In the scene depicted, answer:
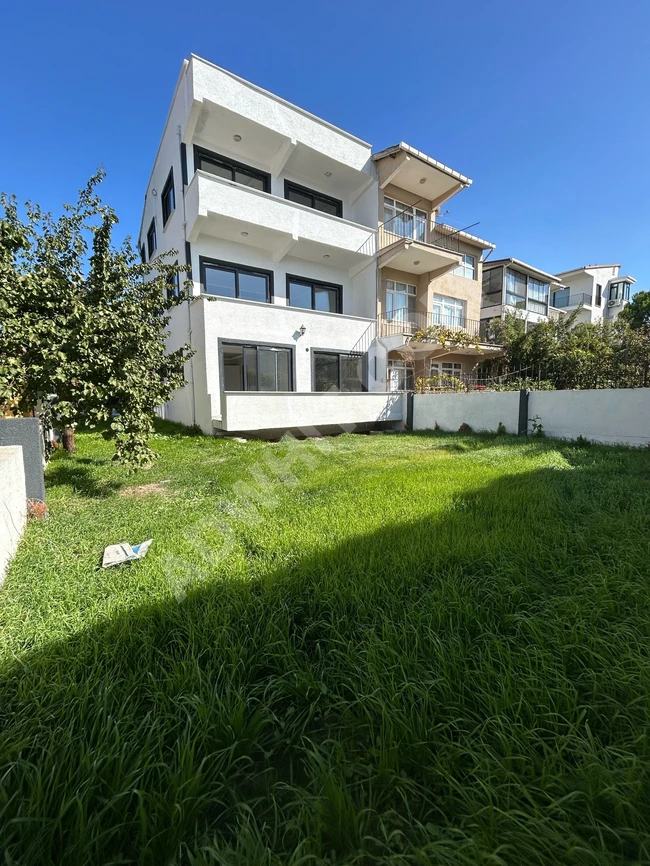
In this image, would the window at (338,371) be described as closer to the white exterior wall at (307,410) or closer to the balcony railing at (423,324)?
the white exterior wall at (307,410)

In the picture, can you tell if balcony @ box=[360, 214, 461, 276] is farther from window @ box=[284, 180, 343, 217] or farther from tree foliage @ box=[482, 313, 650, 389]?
tree foliage @ box=[482, 313, 650, 389]

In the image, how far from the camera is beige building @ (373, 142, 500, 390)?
13.7 meters

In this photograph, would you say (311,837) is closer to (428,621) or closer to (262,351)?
(428,621)

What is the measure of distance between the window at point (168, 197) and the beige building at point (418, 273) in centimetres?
784

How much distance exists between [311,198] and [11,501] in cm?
1470

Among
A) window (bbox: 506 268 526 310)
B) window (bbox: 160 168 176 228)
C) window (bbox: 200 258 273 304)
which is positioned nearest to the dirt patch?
window (bbox: 200 258 273 304)

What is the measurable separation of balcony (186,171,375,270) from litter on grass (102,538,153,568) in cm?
1010

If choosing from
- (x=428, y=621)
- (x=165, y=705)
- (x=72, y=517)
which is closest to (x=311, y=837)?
(x=165, y=705)

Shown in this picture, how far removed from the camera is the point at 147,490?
518 cm

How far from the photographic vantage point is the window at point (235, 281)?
11.2m

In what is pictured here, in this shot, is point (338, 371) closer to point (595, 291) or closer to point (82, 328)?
point (82, 328)

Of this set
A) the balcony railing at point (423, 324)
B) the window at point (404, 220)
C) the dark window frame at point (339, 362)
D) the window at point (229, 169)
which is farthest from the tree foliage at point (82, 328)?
the window at point (404, 220)

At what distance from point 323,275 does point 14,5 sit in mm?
9524

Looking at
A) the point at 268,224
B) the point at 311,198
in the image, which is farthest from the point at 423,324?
the point at 268,224
